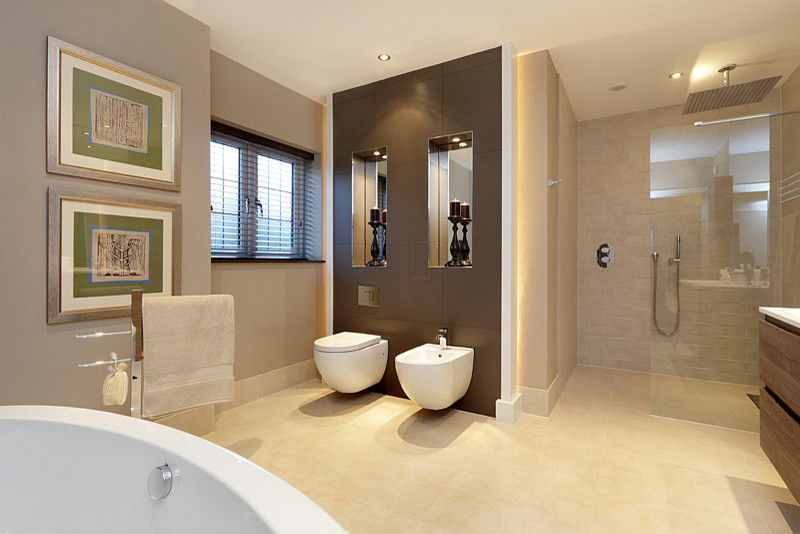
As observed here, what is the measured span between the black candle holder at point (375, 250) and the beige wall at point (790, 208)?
2.64m

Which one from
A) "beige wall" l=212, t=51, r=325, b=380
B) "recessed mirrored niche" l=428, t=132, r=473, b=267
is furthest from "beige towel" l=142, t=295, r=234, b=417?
"recessed mirrored niche" l=428, t=132, r=473, b=267

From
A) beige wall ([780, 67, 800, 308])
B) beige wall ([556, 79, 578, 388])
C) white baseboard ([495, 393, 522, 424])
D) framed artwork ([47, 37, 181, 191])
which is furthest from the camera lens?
beige wall ([556, 79, 578, 388])

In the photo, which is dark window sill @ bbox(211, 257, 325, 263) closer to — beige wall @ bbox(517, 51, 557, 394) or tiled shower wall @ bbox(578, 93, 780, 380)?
beige wall @ bbox(517, 51, 557, 394)

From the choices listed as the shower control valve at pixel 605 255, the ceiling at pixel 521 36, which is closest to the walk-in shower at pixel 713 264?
the ceiling at pixel 521 36

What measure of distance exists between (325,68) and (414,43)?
0.75 meters

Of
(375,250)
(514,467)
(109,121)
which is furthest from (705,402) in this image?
(109,121)

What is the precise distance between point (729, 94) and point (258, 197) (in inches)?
143

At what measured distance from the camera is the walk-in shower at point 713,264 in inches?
99.3

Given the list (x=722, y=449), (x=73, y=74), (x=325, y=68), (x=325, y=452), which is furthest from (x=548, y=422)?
(x=73, y=74)

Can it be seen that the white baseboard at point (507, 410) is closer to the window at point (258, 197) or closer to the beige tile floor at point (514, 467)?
the beige tile floor at point (514, 467)

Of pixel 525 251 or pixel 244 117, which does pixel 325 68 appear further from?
pixel 525 251

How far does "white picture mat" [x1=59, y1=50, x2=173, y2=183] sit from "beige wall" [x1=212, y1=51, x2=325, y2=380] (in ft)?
1.84

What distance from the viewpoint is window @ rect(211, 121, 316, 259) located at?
2.94 meters

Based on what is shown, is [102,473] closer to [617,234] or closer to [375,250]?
[375,250]
